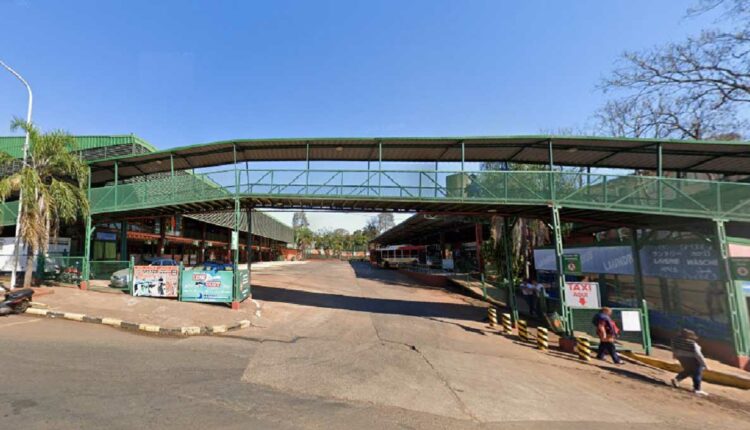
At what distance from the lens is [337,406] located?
5.66m

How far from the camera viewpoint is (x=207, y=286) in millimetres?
14680

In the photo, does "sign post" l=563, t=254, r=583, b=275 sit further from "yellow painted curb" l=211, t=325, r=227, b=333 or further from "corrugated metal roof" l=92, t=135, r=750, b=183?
"yellow painted curb" l=211, t=325, r=227, b=333

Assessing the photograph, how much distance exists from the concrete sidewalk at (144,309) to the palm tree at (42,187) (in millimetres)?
2632

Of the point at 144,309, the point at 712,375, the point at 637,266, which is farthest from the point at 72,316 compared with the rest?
the point at 637,266

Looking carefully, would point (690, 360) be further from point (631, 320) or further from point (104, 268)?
point (104, 268)

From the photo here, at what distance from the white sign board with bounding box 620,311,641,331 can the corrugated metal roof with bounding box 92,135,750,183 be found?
21.5 ft

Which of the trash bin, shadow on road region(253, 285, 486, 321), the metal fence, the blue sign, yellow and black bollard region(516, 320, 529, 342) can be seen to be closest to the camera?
the blue sign

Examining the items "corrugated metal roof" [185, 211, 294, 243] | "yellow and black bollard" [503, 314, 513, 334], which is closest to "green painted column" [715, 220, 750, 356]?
"yellow and black bollard" [503, 314, 513, 334]

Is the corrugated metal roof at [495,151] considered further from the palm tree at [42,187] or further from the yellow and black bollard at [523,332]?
the yellow and black bollard at [523,332]

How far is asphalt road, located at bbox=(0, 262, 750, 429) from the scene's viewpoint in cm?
506

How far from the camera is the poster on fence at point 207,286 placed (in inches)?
576

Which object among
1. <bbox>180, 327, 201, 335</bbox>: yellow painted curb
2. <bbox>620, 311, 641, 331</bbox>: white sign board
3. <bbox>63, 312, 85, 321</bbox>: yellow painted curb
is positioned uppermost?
<bbox>63, 312, 85, 321</bbox>: yellow painted curb

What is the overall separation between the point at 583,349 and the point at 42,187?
2259 centimetres

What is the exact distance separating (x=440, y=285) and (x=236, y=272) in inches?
762
